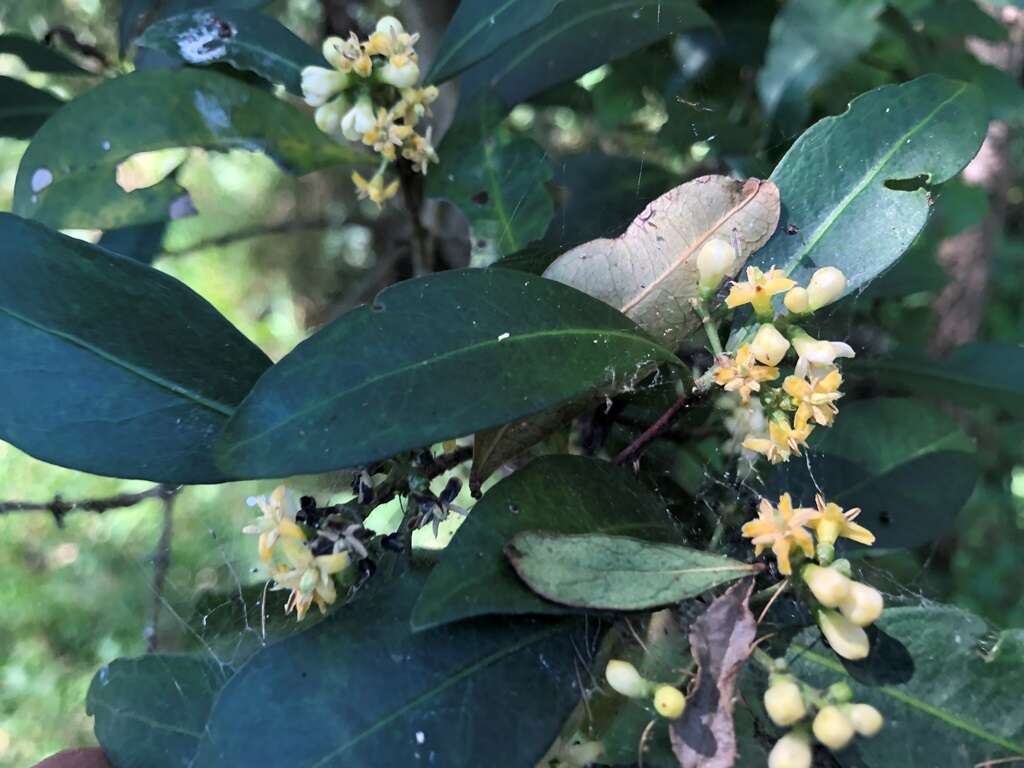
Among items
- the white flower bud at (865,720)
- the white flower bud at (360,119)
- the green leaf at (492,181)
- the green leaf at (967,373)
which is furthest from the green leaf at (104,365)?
the green leaf at (967,373)

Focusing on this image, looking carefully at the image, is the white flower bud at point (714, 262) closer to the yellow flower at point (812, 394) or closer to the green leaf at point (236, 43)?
the yellow flower at point (812, 394)

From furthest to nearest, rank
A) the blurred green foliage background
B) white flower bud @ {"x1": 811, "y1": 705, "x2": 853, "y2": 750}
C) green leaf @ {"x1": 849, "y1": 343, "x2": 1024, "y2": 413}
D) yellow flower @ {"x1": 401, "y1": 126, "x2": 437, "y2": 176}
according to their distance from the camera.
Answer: the blurred green foliage background, green leaf @ {"x1": 849, "y1": 343, "x2": 1024, "y2": 413}, yellow flower @ {"x1": 401, "y1": 126, "x2": 437, "y2": 176}, white flower bud @ {"x1": 811, "y1": 705, "x2": 853, "y2": 750}

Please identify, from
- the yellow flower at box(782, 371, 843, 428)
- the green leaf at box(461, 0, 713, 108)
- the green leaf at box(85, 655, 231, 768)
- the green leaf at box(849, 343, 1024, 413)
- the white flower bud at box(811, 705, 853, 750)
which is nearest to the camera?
the white flower bud at box(811, 705, 853, 750)

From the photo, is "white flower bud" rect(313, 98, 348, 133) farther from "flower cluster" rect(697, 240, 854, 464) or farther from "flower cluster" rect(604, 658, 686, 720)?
"flower cluster" rect(604, 658, 686, 720)

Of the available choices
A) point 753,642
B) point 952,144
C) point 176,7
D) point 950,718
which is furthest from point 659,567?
point 176,7

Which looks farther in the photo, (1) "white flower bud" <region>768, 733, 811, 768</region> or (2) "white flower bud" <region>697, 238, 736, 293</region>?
(2) "white flower bud" <region>697, 238, 736, 293</region>

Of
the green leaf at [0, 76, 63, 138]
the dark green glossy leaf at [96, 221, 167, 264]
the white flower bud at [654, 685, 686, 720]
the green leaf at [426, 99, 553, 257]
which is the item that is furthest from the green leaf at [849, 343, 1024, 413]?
the green leaf at [0, 76, 63, 138]

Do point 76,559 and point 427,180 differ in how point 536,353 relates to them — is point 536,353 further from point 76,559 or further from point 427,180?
point 76,559
